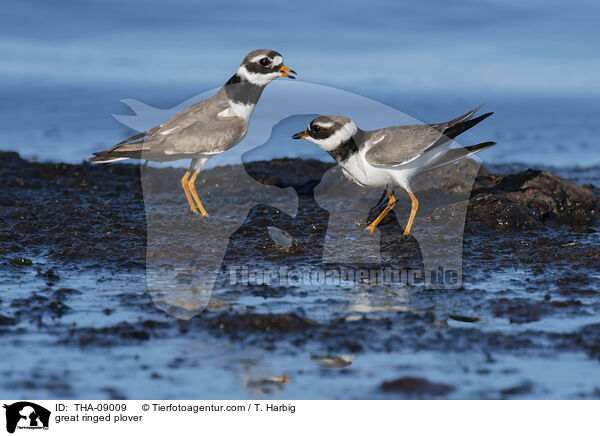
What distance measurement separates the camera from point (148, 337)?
5.23 m

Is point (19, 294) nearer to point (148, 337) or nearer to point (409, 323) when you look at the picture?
point (148, 337)

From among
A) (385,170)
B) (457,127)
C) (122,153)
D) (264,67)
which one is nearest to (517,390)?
(385,170)

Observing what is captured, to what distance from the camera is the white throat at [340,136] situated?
315 inches

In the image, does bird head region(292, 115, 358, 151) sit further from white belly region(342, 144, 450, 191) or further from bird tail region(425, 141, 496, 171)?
bird tail region(425, 141, 496, 171)

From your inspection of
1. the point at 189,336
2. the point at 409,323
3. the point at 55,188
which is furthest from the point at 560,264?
the point at 55,188

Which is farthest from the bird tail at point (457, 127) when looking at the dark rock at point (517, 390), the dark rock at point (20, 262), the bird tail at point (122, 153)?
the dark rock at point (20, 262)

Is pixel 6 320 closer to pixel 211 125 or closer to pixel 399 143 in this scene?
pixel 211 125

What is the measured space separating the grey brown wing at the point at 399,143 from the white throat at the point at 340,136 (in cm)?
25

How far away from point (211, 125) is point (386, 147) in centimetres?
208

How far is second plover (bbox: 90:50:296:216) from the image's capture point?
8312mm

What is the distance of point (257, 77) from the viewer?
852 centimetres

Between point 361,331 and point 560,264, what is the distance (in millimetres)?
2859

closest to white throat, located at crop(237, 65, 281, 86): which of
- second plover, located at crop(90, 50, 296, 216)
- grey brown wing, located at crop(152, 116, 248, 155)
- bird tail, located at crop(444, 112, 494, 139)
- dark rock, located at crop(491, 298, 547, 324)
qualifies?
second plover, located at crop(90, 50, 296, 216)

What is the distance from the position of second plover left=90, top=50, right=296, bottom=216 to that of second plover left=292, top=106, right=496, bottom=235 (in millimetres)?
814
